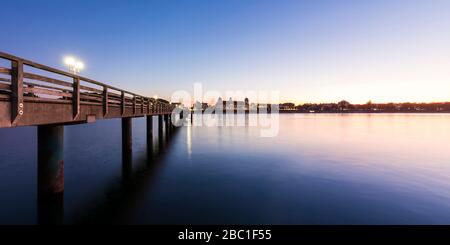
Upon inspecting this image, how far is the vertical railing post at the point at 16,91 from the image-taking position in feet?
19.3

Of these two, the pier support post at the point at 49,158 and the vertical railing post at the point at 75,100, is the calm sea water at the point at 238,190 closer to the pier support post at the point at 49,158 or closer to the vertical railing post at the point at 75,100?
the pier support post at the point at 49,158

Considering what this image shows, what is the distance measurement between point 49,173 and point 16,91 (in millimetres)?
4310

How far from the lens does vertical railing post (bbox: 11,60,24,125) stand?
5871 millimetres

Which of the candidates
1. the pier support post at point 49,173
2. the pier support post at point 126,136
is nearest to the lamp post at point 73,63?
the pier support post at point 126,136

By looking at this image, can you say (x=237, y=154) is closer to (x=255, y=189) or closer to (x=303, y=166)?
(x=303, y=166)

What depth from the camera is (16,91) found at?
5887 mm

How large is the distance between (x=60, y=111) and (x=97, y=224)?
13.2ft

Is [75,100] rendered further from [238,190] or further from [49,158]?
[238,190]

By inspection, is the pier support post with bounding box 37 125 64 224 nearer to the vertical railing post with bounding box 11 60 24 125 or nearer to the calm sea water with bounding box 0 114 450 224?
the calm sea water with bounding box 0 114 450 224

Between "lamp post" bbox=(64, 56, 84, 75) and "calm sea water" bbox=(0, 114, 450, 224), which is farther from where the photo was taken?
"lamp post" bbox=(64, 56, 84, 75)

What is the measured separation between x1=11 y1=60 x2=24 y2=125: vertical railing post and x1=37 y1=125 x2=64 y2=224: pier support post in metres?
3.29

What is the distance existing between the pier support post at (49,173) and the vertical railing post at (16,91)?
329 cm

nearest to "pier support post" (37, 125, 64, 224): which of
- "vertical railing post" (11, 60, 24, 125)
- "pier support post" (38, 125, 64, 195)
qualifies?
"pier support post" (38, 125, 64, 195)
